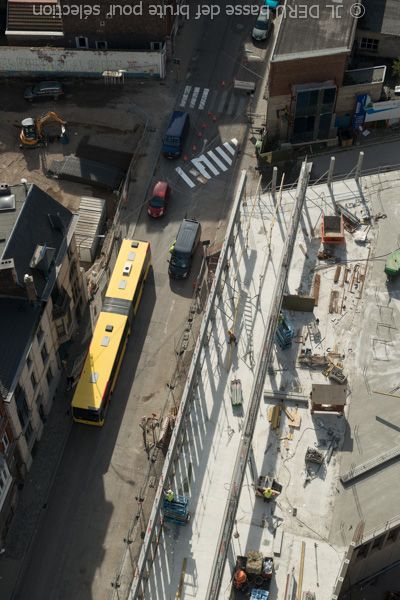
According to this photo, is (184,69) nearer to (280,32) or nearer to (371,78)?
(280,32)

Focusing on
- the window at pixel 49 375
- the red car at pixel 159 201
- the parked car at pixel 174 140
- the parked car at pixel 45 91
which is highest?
the parked car at pixel 45 91

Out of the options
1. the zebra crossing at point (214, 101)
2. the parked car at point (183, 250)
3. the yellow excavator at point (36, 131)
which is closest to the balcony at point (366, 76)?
the zebra crossing at point (214, 101)

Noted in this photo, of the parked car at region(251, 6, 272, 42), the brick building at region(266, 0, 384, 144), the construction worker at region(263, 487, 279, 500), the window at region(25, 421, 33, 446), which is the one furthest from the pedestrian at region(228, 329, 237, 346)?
the parked car at region(251, 6, 272, 42)

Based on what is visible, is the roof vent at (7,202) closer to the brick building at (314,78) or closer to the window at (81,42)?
the brick building at (314,78)

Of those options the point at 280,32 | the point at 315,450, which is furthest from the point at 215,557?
the point at 280,32

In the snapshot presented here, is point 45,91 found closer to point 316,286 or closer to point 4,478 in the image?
point 316,286

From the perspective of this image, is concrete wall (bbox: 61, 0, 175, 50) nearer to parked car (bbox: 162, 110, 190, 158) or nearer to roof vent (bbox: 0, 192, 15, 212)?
parked car (bbox: 162, 110, 190, 158)
